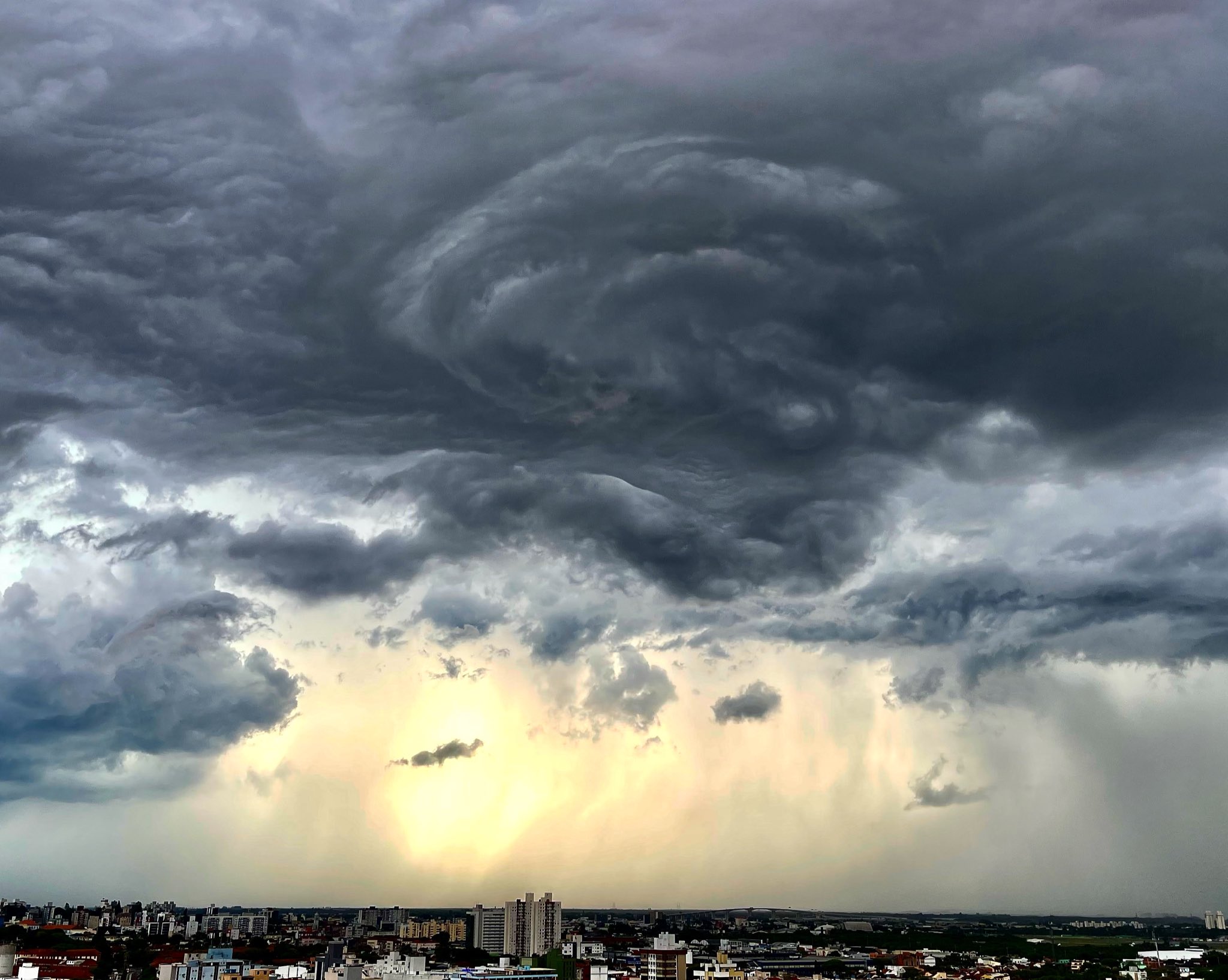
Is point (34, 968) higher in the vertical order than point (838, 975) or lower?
higher

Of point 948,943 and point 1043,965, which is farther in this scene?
point 948,943

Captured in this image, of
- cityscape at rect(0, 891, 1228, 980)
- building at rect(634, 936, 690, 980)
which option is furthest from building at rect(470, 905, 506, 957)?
building at rect(634, 936, 690, 980)

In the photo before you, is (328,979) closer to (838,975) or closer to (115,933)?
(838,975)

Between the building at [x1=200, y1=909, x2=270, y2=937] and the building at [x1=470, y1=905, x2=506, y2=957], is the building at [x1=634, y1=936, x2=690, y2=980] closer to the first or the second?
the building at [x1=470, y1=905, x2=506, y2=957]

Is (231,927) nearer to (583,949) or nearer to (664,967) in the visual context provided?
(583,949)

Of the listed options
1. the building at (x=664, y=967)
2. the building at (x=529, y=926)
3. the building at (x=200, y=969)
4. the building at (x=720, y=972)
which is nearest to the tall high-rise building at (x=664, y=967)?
the building at (x=664, y=967)

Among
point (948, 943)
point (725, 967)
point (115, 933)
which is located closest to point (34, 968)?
point (725, 967)
